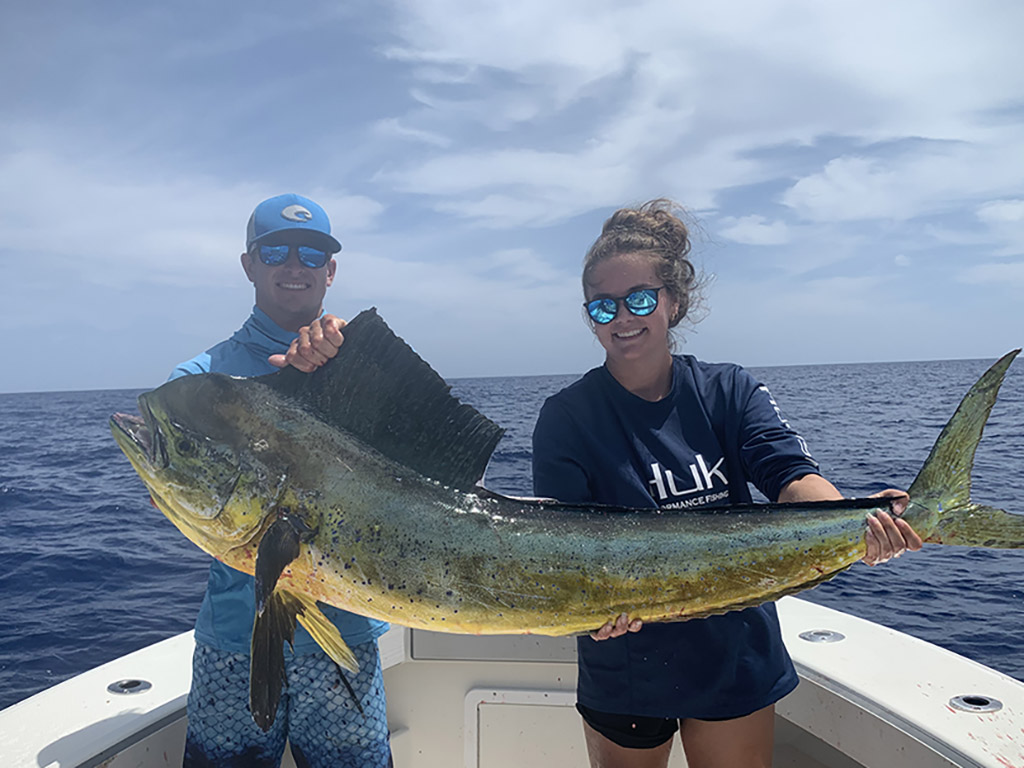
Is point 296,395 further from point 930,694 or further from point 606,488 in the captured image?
point 930,694

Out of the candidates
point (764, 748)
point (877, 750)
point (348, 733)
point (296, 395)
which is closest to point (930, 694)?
point (877, 750)

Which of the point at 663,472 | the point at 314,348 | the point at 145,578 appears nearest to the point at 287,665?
the point at 314,348

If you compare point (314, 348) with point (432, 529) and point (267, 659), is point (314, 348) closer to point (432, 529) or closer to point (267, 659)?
point (432, 529)

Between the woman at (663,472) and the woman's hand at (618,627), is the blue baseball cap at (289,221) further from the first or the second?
the woman's hand at (618,627)

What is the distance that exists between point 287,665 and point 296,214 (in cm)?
141

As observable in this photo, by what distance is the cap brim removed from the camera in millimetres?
2389

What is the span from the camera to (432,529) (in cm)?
167

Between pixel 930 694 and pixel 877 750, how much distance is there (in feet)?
0.88

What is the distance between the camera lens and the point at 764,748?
6.84 ft

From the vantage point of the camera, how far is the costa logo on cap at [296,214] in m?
2.42

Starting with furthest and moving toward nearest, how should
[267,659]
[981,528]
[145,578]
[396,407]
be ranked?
1. [145,578]
2. [396,407]
3. [981,528]
4. [267,659]

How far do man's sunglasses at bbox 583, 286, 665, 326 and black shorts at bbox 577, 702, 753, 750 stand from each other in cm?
112

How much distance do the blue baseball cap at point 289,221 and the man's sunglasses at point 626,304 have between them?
0.92 meters

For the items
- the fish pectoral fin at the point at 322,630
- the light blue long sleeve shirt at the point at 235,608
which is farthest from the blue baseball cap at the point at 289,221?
the fish pectoral fin at the point at 322,630
